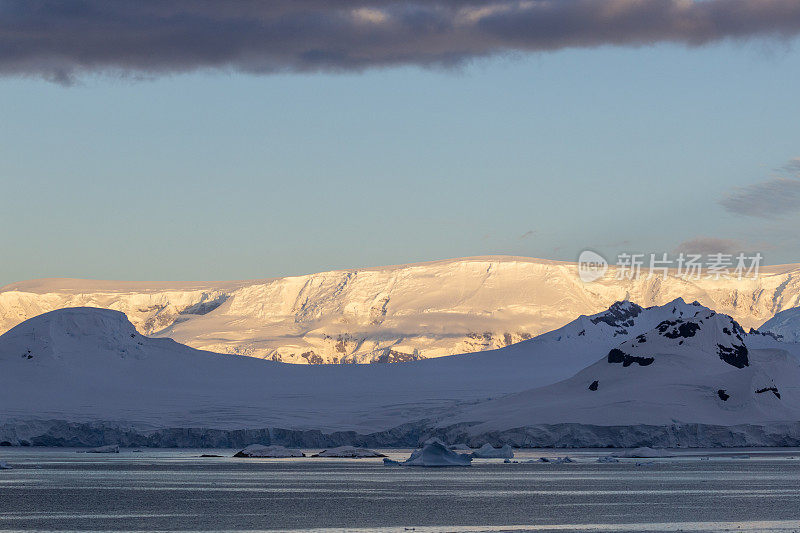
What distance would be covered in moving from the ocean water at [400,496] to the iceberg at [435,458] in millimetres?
631

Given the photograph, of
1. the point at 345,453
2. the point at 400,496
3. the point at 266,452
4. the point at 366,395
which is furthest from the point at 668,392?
the point at 400,496

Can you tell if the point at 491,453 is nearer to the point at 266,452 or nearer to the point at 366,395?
the point at 266,452

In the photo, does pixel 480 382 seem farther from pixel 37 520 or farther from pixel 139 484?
pixel 37 520

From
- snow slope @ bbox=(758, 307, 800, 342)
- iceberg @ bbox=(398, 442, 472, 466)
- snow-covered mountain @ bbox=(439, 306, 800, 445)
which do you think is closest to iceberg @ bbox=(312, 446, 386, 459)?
snow-covered mountain @ bbox=(439, 306, 800, 445)

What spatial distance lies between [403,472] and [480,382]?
60005 mm

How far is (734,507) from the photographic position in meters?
42.0

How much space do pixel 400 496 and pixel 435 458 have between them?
22.4m

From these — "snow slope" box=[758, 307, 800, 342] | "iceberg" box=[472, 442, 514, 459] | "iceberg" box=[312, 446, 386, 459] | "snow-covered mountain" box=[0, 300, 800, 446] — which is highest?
"snow slope" box=[758, 307, 800, 342]

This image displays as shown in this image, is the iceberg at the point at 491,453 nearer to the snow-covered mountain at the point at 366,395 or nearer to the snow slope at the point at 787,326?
the snow-covered mountain at the point at 366,395

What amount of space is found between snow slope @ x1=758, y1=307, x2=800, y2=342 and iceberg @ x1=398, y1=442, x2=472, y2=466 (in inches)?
4317

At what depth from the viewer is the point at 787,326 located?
6900 inches

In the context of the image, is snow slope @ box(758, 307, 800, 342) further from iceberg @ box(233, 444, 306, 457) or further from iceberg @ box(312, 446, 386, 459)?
iceberg @ box(233, 444, 306, 457)

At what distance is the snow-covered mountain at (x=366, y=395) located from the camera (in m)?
91.6

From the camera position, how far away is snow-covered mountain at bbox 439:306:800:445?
90812mm
